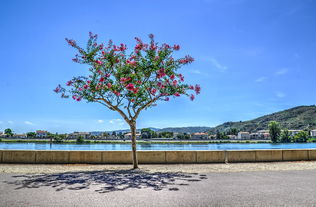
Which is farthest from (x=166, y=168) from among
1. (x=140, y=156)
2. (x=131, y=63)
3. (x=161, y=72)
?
(x=131, y=63)

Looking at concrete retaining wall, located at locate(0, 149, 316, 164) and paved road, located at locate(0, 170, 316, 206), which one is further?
concrete retaining wall, located at locate(0, 149, 316, 164)

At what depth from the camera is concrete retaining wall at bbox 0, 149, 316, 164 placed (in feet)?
54.4

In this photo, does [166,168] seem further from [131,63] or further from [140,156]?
[131,63]

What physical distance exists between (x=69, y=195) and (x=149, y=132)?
193 m

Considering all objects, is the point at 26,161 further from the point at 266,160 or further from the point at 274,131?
the point at 274,131

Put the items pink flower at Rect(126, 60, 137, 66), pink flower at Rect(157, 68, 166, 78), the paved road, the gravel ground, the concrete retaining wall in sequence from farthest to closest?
the concrete retaining wall, pink flower at Rect(157, 68, 166, 78), pink flower at Rect(126, 60, 137, 66), the gravel ground, the paved road

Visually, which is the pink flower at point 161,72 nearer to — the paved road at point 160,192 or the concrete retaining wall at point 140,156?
the concrete retaining wall at point 140,156

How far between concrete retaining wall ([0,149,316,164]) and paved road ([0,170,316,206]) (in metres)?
6.54

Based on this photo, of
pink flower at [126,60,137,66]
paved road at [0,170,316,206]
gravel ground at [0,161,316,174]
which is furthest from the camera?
pink flower at [126,60,137,66]

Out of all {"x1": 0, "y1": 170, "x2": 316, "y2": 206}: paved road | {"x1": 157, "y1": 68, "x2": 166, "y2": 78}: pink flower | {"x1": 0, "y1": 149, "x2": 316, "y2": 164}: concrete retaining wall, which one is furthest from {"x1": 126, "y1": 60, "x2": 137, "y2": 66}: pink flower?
{"x1": 0, "y1": 170, "x2": 316, "y2": 206}: paved road

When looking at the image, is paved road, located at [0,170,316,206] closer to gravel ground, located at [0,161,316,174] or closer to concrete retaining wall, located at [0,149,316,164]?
gravel ground, located at [0,161,316,174]

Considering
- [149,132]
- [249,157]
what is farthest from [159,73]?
[149,132]

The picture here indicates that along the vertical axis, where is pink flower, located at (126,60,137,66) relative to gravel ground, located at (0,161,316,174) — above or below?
above

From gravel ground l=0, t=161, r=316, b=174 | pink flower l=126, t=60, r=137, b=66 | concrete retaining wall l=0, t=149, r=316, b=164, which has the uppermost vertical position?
pink flower l=126, t=60, r=137, b=66
